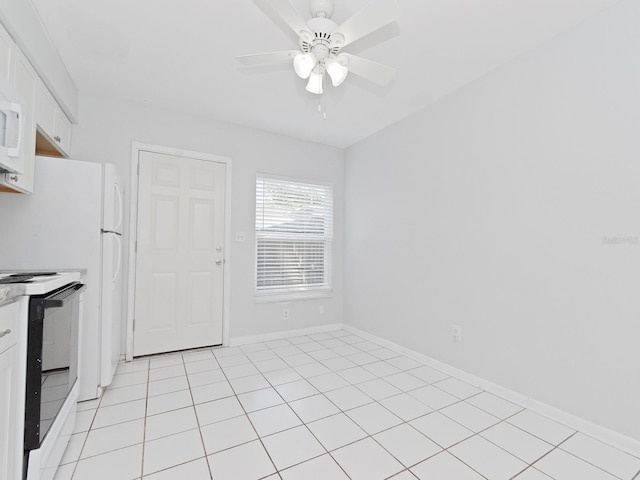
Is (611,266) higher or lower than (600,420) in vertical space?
higher

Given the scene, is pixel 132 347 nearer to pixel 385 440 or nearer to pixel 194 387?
pixel 194 387

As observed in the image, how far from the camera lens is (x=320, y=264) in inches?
169

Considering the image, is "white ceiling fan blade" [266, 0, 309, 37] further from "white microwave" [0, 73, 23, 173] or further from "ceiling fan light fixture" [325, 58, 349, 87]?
"white microwave" [0, 73, 23, 173]

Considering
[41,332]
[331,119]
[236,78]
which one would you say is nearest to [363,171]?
[331,119]

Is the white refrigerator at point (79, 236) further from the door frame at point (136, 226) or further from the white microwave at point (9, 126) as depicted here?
the door frame at point (136, 226)

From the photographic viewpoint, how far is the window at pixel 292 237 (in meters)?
3.84

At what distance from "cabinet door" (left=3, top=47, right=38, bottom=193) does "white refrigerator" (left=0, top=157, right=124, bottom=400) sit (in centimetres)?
17

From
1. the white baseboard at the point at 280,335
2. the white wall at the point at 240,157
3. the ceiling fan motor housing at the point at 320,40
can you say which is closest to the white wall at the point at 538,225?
the white baseboard at the point at 280,335

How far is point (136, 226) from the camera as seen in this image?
314 centimetres

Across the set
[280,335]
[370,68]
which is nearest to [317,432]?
[280,335]

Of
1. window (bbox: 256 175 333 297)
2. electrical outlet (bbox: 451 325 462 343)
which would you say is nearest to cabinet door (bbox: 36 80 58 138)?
→ window (bbox: 256 175 333 297)

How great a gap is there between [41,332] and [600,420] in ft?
9.75

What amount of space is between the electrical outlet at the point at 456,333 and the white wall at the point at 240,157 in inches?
70.4

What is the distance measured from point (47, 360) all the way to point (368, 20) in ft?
7.05
